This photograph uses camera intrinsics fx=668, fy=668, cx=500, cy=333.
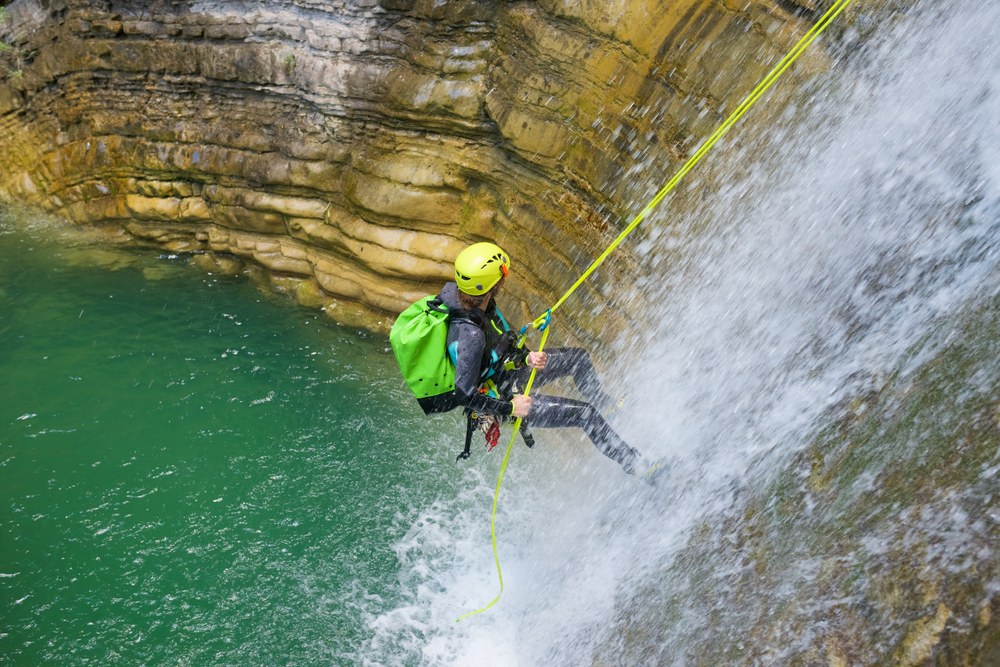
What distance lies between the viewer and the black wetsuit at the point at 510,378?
13.2 feet

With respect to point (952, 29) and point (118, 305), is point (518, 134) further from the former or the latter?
point (118, 305)

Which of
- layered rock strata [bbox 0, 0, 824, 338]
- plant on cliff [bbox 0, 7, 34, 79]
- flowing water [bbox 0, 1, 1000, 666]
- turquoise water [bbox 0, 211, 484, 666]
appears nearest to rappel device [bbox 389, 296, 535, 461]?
flowing water [bbox 0, 1, 1000, 666]

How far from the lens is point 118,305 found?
26.6 feet

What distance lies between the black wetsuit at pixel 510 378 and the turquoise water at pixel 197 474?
1.64 meters

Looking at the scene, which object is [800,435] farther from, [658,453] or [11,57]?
[11,57]

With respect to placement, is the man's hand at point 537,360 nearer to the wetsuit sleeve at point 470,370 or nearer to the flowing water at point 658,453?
the wetsuit sleeve at point 470,370

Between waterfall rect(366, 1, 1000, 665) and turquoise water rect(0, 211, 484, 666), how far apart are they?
531 millimetres

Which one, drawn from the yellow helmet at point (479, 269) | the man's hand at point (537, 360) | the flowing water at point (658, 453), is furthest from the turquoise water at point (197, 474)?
the yellow helmet at point (479, 269)

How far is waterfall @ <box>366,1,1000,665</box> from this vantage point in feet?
8.34

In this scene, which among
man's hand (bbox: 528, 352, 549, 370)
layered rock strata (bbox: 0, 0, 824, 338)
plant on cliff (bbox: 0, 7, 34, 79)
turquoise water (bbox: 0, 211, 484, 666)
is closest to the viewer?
man's hand (bbox: 528, 352, 549, 370)

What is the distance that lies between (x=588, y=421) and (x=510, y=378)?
2.04 ft

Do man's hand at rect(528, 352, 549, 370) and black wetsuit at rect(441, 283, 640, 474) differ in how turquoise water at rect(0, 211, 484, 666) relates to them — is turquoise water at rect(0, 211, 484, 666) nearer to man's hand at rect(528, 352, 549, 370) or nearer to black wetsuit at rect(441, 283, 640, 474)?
black wetsuit at rect(441, 283, 640, 474)

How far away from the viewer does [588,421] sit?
4309 mm

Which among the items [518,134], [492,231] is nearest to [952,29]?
[518,134]
